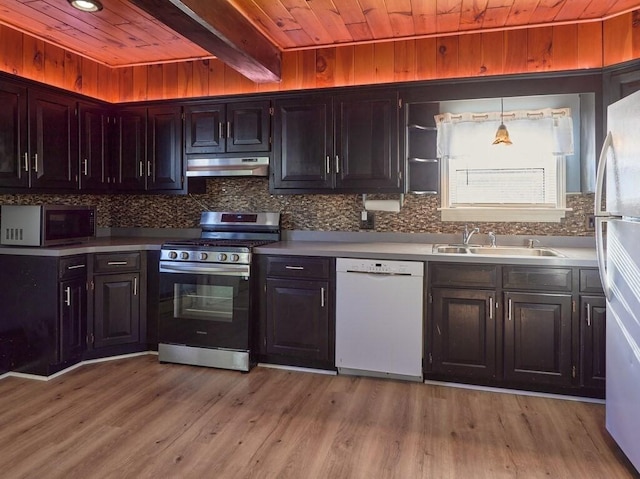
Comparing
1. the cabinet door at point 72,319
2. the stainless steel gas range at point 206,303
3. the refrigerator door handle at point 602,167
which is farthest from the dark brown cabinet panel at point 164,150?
the refrigerator door handle at point 602,167

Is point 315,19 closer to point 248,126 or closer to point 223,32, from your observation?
point 223,32

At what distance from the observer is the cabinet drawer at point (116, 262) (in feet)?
10.6

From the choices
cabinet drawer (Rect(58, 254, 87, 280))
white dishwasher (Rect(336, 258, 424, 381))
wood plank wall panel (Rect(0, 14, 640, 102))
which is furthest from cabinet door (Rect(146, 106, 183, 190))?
white dishwasher (Rect(336, 258, 424, 381))

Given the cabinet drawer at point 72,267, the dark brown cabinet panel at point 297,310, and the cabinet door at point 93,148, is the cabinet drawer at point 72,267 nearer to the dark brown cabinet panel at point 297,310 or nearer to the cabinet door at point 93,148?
the cabinet door at point 93,148

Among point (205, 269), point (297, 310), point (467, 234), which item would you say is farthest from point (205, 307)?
point (467, 234)

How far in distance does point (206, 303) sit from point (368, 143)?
1676 millimetres

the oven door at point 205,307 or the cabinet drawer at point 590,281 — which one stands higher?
the cabinet drawer at point 590,281

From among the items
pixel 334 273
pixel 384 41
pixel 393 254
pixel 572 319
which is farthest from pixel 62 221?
pixel 572 319

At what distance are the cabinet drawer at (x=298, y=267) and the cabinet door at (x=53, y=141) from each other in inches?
68.1

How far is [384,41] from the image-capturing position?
11.0 ft

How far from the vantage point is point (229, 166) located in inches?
137

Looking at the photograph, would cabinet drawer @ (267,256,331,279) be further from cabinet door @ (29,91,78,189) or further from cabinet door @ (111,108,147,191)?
cabinet door @ (29,91,78,189)

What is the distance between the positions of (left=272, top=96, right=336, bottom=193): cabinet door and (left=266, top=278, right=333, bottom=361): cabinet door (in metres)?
0.79

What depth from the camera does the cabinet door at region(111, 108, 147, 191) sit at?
12.2 ft
